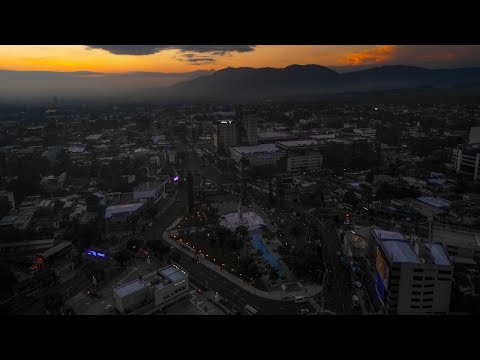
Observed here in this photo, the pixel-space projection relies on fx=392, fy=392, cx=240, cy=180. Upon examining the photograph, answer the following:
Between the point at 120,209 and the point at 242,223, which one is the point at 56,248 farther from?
the point at 242,223

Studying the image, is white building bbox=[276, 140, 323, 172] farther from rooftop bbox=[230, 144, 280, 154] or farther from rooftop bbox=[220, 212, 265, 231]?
rooftop bbox=[220, 212, 265, 231]

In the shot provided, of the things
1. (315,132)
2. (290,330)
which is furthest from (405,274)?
(315,132)

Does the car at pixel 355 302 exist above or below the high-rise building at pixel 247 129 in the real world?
below

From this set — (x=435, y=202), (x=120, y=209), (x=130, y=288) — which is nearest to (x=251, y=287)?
(x=130, y=288)

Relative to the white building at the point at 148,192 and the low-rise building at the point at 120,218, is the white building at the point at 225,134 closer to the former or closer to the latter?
the white building at the point at 148,192

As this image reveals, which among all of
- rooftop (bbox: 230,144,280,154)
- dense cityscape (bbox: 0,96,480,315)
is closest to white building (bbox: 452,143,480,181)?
dense cityscape (bbox: 0,96,480,315)

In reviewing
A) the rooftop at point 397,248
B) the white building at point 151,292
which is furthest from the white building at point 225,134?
the white building at point 151,292
